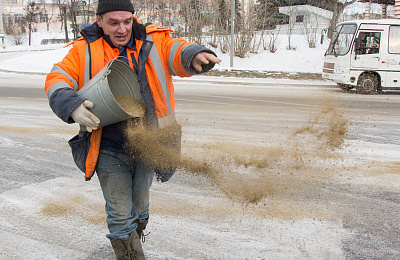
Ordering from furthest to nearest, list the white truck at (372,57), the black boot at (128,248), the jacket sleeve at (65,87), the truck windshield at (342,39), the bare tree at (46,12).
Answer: the bare tree at (46,12) → the truck windshield at (342,39) → the white truck at (372,57) → the black boot at (128,248) → the jacket sleeve at (65,87)

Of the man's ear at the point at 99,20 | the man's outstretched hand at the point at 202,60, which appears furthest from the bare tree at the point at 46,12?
the man's outstretched hand at the point at 202,60

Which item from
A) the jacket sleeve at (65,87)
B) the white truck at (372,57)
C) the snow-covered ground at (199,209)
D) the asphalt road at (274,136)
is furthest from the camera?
the white truck at (372,57)

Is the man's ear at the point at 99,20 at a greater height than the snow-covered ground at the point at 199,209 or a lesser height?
greater

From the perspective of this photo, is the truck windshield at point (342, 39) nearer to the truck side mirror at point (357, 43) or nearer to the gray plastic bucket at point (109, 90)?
the truck side mirror at point (357, 43)

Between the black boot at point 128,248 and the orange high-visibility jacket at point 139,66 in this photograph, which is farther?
the black boot at point 128,248

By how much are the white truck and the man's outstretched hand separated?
12407 millimetres

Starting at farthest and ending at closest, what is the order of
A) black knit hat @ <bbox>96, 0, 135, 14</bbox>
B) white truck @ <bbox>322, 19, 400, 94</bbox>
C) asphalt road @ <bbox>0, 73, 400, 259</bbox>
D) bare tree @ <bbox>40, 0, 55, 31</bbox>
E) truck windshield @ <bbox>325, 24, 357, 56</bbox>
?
bare tree @ <bbox>40, 0, 55, 31</bbox>
truck windshield @ <bbox>325, 24, 357, 56</bbox>
white truck @ <bbox>322, 19, 400, 94</bbox>
asphalt road @ <bbox>0, 73, 400, 259</bbox>
black knit hat @ <bbox>96, 0, 135, 14</bbox>

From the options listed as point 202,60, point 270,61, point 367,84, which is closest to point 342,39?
point 367,84

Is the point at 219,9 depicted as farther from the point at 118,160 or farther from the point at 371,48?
the point at 118,160

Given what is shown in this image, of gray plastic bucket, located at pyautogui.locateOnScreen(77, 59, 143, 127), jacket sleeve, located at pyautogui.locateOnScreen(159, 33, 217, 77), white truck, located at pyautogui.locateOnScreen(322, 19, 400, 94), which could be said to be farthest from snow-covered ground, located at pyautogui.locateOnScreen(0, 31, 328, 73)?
gray plastic bucket, located at pyautogui.locateOnScreen(77, 59, 143, 127)

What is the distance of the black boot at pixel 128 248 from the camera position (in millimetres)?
2463

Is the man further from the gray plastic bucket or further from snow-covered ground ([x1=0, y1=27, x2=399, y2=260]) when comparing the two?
snow-covered ground ([x1=0, y1=27, x2=399, y2=260])

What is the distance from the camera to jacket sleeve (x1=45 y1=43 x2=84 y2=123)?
2080 millimetres

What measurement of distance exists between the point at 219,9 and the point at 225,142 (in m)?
19.3
